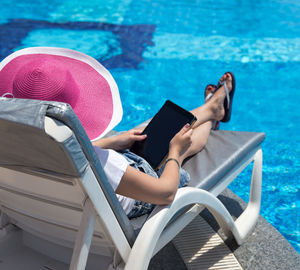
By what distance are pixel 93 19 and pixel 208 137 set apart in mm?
5784

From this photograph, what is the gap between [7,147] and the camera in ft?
4.71

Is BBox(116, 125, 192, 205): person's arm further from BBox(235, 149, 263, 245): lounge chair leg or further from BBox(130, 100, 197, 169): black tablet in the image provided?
BBox(235, 149, 263, 245): lounge chair leg

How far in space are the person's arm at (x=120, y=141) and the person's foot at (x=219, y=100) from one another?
0.88 metres

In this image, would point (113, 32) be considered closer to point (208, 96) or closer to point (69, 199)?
point (208, 96)

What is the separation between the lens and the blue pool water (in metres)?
4.75

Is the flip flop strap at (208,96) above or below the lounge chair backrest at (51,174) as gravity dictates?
below

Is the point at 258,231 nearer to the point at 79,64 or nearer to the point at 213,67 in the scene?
the point at 79,64

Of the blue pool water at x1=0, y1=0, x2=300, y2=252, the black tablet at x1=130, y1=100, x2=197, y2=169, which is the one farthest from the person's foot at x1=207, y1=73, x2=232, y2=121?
the blue pool water at x1=0, y1=0, x2=300, y2=252

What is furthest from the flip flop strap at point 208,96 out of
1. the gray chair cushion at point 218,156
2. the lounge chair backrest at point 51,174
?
the lounge chair backrest at point 51,174

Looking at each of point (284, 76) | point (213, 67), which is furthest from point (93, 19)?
point (284, 76)

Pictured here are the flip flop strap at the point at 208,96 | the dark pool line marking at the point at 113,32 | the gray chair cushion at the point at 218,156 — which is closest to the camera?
the gray chair cushion at the point at 218,156

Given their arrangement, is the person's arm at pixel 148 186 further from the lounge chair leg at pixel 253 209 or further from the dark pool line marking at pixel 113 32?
the dark pool line marking at pixel 113 32

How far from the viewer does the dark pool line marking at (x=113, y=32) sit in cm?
653

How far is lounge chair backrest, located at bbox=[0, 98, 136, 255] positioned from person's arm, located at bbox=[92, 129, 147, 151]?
0.74m
